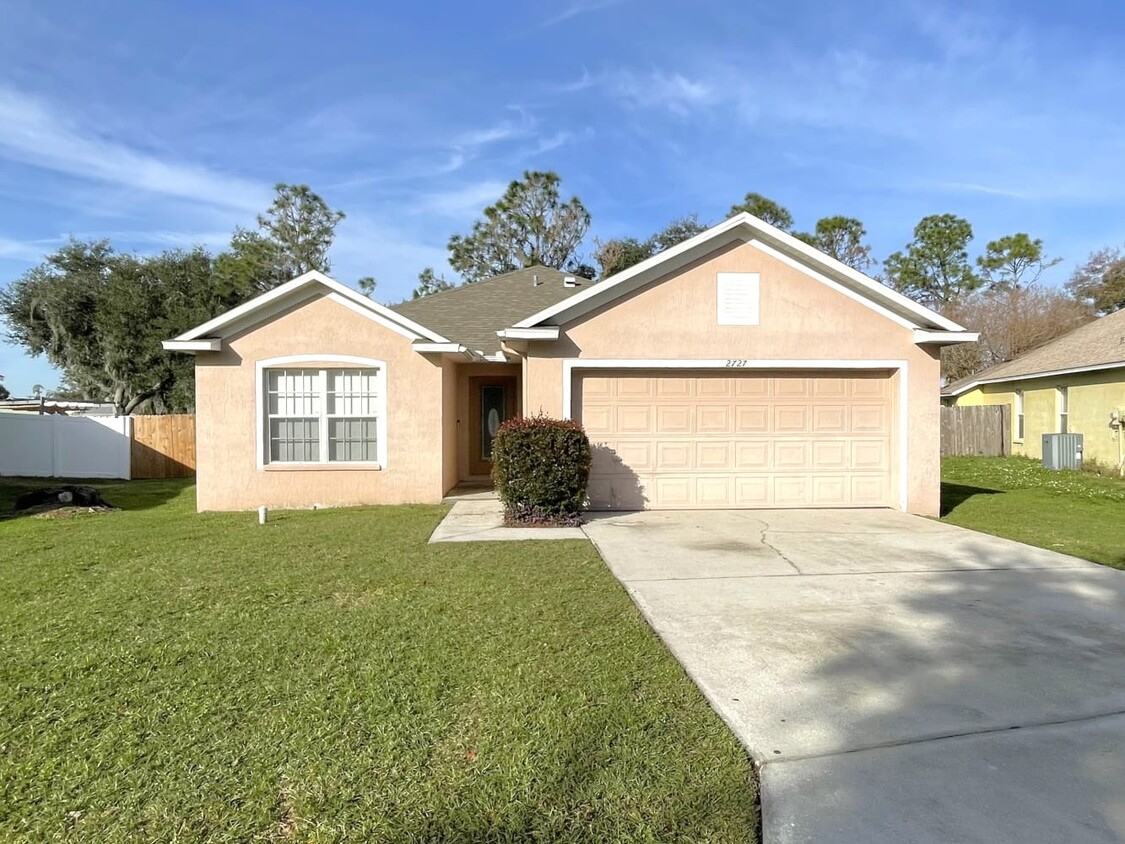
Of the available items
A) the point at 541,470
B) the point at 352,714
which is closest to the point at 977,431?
the point at 541,470

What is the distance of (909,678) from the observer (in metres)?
3.94

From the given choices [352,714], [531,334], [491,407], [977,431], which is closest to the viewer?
[352,714]

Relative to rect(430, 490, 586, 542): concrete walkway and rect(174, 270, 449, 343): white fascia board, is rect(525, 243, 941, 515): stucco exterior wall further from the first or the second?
rect(174, 270, 449, 343): white fascia board

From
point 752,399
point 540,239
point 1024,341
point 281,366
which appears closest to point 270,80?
point 281,366

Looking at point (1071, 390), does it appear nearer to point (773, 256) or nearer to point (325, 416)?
point (773, 256)

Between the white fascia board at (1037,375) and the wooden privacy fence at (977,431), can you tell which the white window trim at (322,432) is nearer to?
the white fascia board at (1037,375)

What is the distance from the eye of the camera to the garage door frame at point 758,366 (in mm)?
9977

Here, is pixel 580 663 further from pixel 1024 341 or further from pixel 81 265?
pixel 1024 341

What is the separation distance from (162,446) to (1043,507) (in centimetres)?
2051

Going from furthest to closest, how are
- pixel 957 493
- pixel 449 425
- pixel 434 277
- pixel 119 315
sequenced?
1. pixel 434 277
2. pixel 119 315
3. pixel 957 493
4. pixel 449 425

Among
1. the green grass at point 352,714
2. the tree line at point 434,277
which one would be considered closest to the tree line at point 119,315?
the tree line at point 434,277

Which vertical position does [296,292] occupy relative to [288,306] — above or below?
above

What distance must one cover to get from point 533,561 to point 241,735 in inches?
149

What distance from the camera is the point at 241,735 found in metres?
3.21
